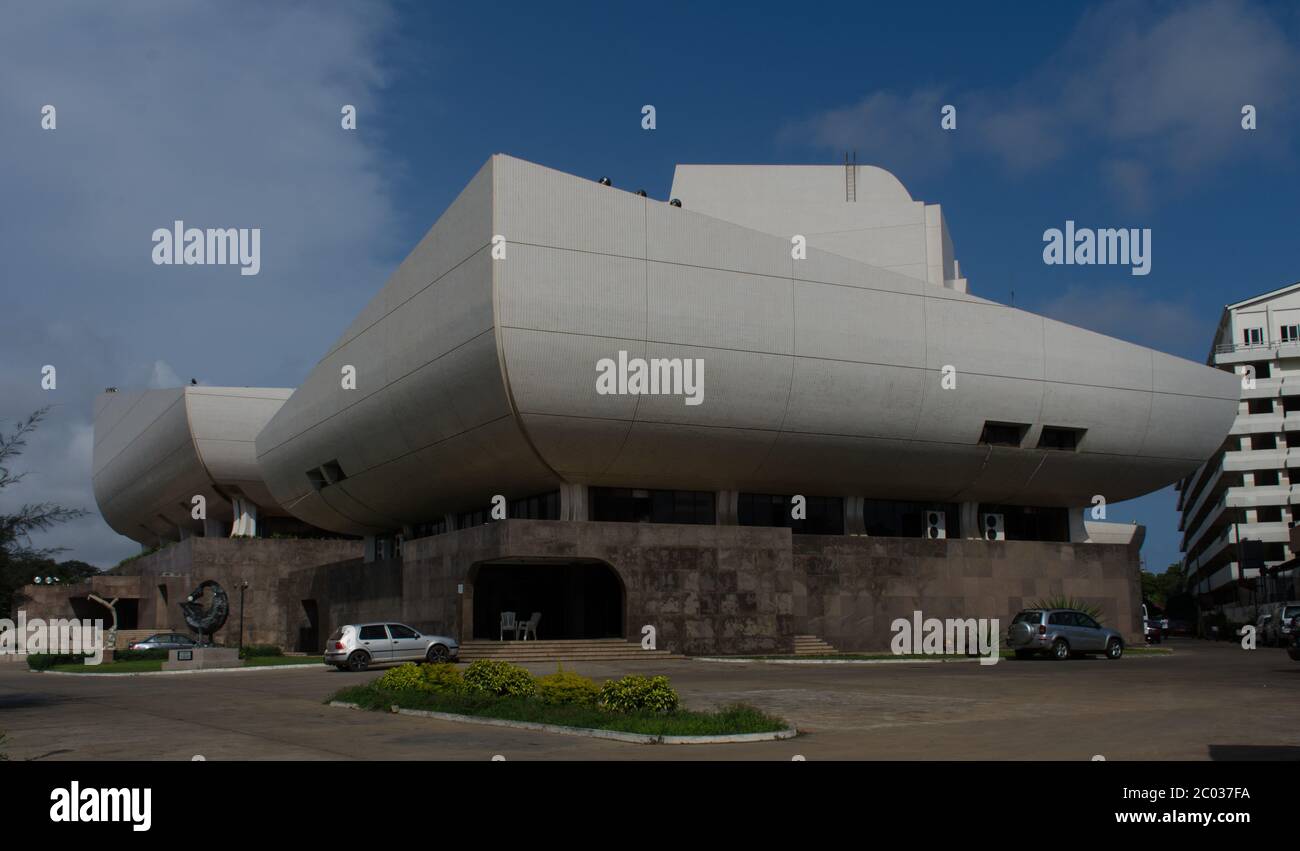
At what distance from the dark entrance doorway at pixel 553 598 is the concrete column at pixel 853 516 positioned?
10652mm

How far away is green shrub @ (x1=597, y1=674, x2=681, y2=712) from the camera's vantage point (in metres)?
16.9

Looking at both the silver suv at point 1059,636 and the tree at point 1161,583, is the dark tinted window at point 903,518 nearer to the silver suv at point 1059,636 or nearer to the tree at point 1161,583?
the silver suv at point 1059,636

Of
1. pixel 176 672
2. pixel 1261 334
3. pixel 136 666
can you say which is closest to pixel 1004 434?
pixel 176 672

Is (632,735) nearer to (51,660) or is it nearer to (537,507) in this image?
(537,507)

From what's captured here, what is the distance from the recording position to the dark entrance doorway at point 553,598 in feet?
151

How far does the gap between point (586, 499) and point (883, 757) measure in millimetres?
31985

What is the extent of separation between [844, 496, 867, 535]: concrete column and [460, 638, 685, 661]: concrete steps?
480 inches

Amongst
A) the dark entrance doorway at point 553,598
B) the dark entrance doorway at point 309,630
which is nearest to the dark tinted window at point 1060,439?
the dark entrance doorway at point 553,598

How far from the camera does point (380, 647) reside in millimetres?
36531

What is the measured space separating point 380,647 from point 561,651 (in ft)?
19.7

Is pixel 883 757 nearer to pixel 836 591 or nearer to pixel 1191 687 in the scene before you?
pixel 1191 687

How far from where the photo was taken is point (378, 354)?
157 feet

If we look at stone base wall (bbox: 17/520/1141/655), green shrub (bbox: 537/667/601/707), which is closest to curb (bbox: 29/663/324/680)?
stone base wall (bbox: 17/520/1141/655)

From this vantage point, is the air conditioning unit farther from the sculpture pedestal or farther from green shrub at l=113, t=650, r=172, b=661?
green shrub at l=113, t=650, r=172, b=661
